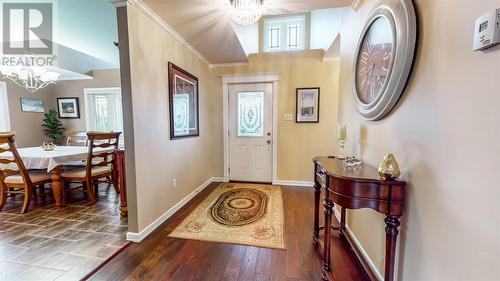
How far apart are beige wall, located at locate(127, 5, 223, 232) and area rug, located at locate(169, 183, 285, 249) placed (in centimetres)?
40

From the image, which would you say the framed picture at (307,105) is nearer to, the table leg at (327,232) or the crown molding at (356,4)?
the crown molding at (356,4)

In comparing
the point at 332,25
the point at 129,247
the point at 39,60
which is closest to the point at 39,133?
the point at 39,60

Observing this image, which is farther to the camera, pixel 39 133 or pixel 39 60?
pixel 39 133

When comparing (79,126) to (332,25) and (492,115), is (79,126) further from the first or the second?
(492,115)

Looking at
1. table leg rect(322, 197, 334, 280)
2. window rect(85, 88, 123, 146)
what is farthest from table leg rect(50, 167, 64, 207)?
table leg rect(322, 197, 334, 280)

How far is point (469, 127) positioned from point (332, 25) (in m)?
2.65

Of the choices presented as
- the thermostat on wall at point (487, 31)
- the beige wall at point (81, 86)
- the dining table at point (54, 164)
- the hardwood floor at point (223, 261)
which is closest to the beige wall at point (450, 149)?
the thermostat on wall at point (487, 31)

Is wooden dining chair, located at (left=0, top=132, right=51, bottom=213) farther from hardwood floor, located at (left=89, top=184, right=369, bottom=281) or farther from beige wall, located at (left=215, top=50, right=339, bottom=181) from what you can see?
beige wall, located at (left=215, top=50, right=339, bottom=181)

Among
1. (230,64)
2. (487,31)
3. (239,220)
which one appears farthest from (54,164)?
(487,31)

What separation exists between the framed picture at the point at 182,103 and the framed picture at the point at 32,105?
447cm

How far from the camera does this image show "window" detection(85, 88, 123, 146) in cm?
479

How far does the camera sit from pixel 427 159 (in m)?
1.01

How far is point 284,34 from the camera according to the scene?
381 cm

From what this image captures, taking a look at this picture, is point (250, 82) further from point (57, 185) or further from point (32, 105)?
point (32, 105)
